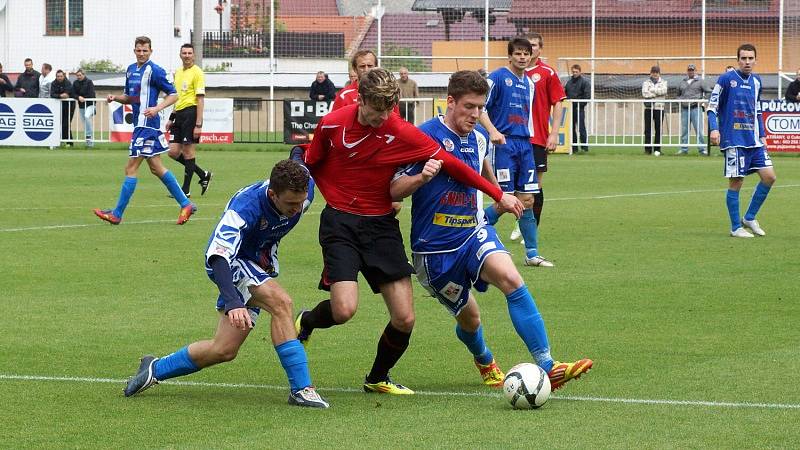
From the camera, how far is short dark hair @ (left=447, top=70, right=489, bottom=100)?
7.24m

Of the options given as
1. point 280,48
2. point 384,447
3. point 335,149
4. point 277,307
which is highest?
point 280,48

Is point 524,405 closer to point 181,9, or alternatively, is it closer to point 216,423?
point 216,423

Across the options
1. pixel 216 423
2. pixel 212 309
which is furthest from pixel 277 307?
pixel 212 309

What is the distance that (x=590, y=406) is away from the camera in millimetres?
6723

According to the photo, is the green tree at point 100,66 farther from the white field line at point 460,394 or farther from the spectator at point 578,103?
the white field line at point 460,394

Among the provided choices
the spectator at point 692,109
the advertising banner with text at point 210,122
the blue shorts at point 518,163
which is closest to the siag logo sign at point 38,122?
the advertising banner with text at point 210,122

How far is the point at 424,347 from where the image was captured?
8484 millimetres

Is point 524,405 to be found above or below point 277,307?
below

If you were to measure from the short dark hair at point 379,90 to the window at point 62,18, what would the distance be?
46444 mm

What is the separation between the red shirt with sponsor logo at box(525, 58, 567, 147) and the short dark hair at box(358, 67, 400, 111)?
6.26 meters

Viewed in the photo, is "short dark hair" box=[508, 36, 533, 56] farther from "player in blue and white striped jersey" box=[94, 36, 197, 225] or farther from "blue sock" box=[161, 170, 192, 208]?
"blue sock" box=[161, 170, 192, 208]

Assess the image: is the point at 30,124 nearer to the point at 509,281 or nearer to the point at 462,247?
the point at 462,247

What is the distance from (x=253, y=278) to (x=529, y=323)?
1432 mm

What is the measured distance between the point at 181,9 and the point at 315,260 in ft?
142
